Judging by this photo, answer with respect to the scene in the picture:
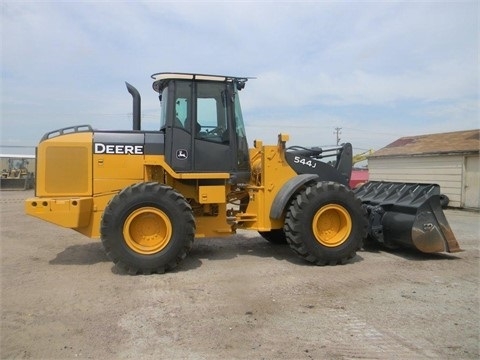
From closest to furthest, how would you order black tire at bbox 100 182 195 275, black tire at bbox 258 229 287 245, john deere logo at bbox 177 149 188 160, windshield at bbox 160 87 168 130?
black tire at bbox 100 182 195 275 → john deere logo at bbox 177 149 188 160 → windshield at bbox 160 87 168 130 → black tire at bbox 258 229 287 245

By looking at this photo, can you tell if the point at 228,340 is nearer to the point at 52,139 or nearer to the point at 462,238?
the point at 52,139

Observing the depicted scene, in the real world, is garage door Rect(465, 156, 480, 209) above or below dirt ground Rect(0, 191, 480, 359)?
above

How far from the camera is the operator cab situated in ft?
21.7

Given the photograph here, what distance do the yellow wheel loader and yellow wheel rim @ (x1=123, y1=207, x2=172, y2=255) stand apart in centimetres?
1

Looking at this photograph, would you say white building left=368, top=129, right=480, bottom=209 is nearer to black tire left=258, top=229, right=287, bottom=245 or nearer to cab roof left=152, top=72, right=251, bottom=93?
black tire left=258, top=229, right=287, bottom=245

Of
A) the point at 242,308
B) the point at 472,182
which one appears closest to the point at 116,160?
the point at 242,308

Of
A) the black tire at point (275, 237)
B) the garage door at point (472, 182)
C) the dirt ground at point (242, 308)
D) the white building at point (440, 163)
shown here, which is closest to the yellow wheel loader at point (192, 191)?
the dirt ground at point (242, 308)

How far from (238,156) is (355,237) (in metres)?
2.26

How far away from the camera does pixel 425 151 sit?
1784 cm

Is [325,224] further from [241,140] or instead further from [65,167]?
[65,167]

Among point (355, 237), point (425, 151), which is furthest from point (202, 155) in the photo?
point (425, 151)

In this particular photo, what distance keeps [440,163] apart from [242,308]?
1480cm

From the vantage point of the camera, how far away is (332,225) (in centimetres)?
683

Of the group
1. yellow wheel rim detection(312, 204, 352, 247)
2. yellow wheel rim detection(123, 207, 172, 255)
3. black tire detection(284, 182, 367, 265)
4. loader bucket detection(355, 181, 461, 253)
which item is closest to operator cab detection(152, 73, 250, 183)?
yellow wheel rim detection(123, 207, 172, 255)
